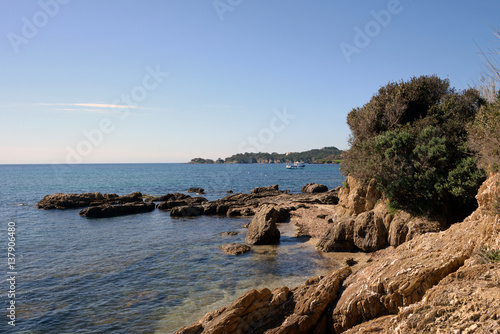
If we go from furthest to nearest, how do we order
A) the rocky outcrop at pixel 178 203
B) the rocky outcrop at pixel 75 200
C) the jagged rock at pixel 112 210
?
the rocky outcrop at pixel 75 200, the rocky outcrop at pixel 178 203, the jagged rock at pixel 112 210

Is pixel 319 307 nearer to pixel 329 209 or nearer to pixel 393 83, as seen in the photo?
pixel 393 83

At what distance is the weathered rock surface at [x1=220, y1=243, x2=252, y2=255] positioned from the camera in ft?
76.8

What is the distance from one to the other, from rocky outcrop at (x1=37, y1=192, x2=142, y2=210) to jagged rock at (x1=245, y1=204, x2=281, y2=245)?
33.7m

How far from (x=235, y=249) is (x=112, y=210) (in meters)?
26.5

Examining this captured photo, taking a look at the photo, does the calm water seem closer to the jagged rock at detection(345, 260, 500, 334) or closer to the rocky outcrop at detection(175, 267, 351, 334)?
the rocky outcrop at detection(175, 267, 351, 334)

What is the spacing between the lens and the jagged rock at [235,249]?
23422 millimetres

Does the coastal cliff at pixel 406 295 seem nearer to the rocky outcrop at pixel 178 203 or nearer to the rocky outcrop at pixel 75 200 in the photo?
the rocky outcrop at pixel 178 203

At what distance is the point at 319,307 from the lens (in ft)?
33.8

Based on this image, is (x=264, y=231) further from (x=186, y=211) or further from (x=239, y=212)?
(x=186, y=211)

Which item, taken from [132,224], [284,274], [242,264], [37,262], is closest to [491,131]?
[284,274]

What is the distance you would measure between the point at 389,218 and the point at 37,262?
23.4 m

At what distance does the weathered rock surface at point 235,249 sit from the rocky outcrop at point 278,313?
12317 millimetres

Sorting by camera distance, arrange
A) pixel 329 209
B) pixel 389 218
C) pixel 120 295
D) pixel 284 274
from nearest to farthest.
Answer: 1. pixel 120 295
2. pixel 284 274
3. pixel 389 218
4. pixel 329 209

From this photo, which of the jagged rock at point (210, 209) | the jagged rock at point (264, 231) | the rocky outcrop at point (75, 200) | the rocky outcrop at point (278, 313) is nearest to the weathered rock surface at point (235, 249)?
the jagged rock at point (264, 231)
